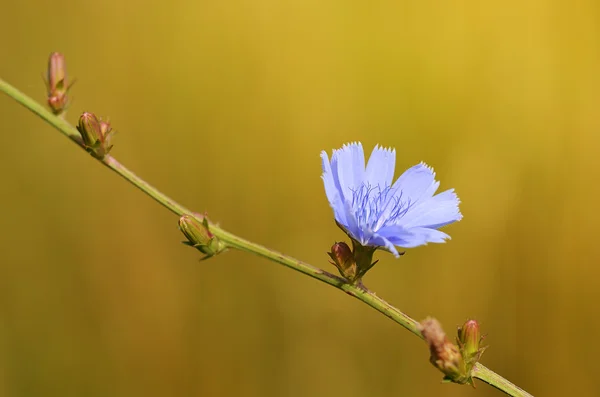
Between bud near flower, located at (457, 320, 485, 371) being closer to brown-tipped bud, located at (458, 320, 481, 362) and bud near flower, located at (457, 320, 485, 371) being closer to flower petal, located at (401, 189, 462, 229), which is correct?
brown-tipped bud, located at (458, 320, 481, 362)

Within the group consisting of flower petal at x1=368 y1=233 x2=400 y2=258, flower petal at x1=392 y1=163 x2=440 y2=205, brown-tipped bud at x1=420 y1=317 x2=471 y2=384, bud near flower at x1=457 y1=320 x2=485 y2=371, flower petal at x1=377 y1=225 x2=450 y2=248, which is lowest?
brown-tipped bud at x1=420 y1=317 x2=471 y2=384

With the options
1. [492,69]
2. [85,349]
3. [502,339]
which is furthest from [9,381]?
[492,69]

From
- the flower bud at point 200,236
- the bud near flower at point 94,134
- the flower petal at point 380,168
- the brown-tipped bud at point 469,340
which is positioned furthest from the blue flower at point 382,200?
the bud near flower at point 94,134

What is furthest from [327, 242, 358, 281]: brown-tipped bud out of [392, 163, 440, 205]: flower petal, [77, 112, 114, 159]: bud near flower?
[77, 112, 114, 159]: bud near flower

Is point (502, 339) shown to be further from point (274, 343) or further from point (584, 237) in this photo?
point (274, 343)

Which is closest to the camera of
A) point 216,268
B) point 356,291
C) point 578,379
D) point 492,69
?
point 356,291
